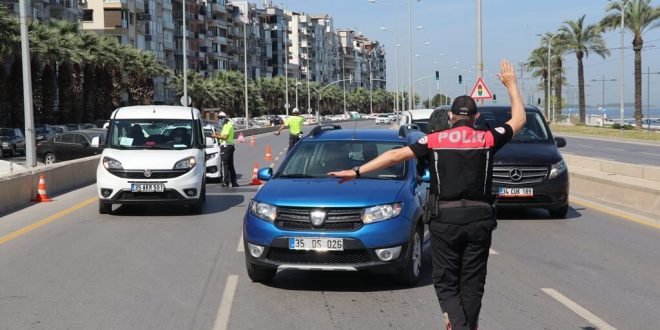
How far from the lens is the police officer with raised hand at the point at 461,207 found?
5051 millimetres

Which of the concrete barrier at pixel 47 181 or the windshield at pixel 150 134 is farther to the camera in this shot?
the concrete barrier at pixel 47 181

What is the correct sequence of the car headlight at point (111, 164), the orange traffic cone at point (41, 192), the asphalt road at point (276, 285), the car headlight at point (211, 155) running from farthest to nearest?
the car headlight at point (211, 155) < the orange traffic cone at point (41, 192) < the car headlight at point (111, 164) < the asphalt road at point (276, 285)

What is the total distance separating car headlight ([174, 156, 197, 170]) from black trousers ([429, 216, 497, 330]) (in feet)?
31.6

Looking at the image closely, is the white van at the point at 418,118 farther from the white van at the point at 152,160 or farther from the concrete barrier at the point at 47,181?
the concrete barrier at the point at 47,181

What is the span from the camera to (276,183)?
8.18 metres

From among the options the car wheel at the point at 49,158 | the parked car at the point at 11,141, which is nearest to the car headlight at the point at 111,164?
the car wheel at the point at 49,158

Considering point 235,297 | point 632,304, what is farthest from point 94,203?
point 632,304

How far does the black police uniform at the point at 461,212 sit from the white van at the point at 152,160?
31.1 feet

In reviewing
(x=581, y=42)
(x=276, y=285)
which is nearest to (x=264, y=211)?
(x=276, y=285)

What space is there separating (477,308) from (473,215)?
611 millimetres

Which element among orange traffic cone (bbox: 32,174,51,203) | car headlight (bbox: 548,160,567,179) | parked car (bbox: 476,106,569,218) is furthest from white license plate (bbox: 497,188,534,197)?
orange traffic cone (bbox: 32,174,51,203)

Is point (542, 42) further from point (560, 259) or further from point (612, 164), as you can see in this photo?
point (560, 259)

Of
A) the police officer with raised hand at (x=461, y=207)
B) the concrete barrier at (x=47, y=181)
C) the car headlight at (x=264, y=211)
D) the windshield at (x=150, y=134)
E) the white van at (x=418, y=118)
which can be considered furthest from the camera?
the white van at (x=418, y=118)

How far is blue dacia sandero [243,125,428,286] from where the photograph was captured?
740cm
